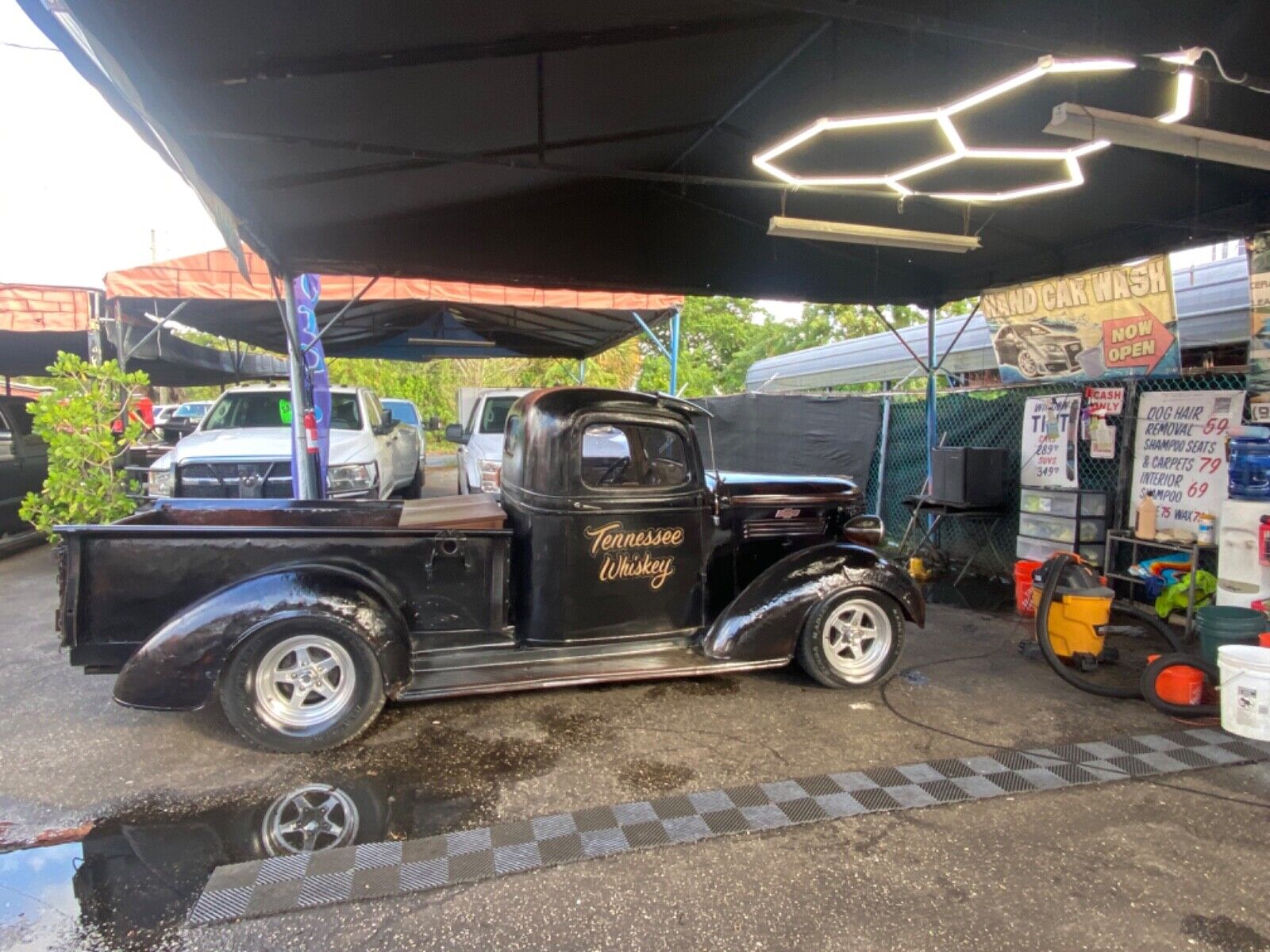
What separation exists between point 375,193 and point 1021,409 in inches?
258

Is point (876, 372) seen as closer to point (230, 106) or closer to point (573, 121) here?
point (573, 121)

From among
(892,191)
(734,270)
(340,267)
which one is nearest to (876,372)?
(734,270)

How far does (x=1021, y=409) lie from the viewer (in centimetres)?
785

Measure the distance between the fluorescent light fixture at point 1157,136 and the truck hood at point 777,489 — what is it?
7.80ft

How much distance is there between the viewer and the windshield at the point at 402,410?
51.1ft

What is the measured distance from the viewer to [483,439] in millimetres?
10039

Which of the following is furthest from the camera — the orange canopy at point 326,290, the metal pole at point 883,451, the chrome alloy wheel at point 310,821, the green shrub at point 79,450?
the metal pole at point 883,451

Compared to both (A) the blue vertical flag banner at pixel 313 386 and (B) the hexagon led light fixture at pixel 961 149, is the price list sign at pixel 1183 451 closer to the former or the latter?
(B) the hexagon led light fixture at pixel 961 149

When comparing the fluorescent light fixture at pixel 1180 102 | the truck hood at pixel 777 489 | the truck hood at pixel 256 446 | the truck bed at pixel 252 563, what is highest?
the fluorescent light fixture at pixel 1180 102

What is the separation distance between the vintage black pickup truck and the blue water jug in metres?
2.38

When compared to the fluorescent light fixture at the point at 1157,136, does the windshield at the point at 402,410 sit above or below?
below

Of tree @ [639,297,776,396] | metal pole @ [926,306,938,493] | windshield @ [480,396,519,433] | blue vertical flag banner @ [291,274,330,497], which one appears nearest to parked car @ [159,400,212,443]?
windshield @ [480,396,519,433]

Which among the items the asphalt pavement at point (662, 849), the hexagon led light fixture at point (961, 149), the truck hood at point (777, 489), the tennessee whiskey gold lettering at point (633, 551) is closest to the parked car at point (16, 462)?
the asphalt pavement at point (662, 849)

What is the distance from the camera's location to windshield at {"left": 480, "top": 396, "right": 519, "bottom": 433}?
10562mm
